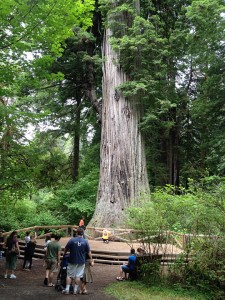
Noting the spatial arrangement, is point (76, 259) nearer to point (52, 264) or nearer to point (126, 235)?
point (52, 264)

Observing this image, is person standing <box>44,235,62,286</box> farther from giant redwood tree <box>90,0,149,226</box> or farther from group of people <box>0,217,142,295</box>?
giant redwood tree <box>90,0,149,226</box>

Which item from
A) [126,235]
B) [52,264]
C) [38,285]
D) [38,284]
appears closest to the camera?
[52,264]

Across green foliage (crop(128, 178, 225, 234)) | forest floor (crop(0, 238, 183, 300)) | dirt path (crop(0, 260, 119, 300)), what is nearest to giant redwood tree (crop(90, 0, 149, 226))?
forest floor (crop(0, 238, 183, 300))

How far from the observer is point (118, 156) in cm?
1391

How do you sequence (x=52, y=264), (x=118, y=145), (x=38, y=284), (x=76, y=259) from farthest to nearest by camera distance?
1. (x=118, y=145)
2. (x=38, y=284)
3. (x=52, y=264)
4. (x=76, y=259)

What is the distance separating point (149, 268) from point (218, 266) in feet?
5.32

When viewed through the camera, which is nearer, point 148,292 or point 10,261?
point 148,292

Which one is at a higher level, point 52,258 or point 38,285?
point 52,258

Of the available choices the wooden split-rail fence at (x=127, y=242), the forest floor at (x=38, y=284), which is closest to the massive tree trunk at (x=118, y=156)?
the wooden split-rail fence at (x=127, y=242)

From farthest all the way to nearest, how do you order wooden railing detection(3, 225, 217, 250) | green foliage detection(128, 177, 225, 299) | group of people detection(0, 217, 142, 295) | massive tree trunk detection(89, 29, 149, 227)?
1. massive tree trunk detection(89, 29, 149, 227)
2. wooden railing detection(3, 225, 217, 250)
3. green foliage detection(128, 177, 225, 299)
4. group of people detection(0, 217, 142, 295)

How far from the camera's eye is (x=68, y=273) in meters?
6.57

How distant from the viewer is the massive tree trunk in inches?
531

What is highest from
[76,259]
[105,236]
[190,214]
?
[190,214]

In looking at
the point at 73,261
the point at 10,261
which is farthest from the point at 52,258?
the point at 10,261
